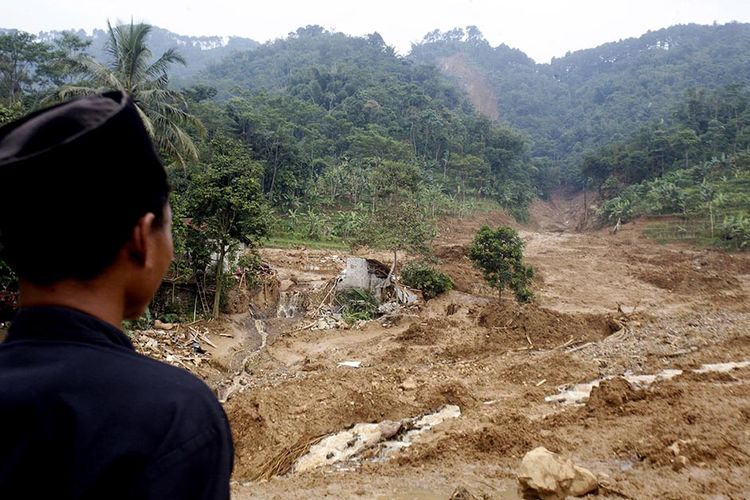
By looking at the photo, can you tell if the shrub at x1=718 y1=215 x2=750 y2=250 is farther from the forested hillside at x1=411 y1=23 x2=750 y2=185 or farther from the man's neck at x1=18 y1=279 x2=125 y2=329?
the forested hillside at x1=411 y1=23 x2=750 y2=185

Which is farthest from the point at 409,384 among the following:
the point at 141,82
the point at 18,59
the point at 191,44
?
the point at 191,44

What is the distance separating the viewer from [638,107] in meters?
70.0

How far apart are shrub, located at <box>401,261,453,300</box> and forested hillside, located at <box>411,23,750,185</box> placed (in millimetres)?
45566

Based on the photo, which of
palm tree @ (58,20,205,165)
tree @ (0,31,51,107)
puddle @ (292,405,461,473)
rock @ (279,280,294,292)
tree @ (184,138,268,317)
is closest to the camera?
puddle @ (292,405,461,473)

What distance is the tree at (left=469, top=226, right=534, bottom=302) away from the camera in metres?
13.2

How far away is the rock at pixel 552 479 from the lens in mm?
3539

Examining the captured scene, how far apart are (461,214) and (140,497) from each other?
117 ft

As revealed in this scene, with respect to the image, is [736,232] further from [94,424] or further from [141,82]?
[94,424]

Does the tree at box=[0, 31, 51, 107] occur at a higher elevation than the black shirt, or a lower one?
higher

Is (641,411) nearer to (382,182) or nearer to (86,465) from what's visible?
(86,465)

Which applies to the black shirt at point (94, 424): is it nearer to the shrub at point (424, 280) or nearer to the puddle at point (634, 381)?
the puddle at point (634, 381)

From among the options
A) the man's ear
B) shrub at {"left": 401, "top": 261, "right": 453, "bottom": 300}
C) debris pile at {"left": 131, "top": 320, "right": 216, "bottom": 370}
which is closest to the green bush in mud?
shrub at {"left": 401, "top": 261, "right": 453, "bottom": 300}

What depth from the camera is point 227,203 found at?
10.6 metres

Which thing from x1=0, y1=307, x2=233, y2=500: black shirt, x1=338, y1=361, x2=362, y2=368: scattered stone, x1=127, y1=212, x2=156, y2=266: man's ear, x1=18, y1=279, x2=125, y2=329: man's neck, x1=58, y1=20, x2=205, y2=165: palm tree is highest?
x1=58, y1=20, x2=205, y2=165: palm tree
